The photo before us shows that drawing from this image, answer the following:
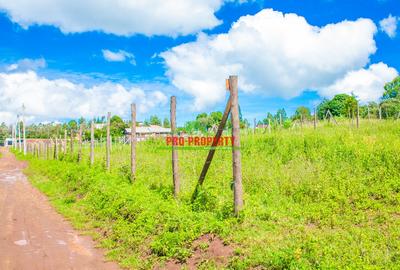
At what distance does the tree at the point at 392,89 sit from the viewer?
1943 inches

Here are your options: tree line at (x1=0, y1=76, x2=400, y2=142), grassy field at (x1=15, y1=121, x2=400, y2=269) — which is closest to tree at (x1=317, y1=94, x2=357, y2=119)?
tree line at (x1=0, y1=76, x2=400, y2=142)

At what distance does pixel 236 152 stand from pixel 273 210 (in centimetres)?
174

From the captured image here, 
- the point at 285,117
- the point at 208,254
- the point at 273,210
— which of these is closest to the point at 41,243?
the point at 208,254

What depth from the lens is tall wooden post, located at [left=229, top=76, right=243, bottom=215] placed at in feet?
21.0

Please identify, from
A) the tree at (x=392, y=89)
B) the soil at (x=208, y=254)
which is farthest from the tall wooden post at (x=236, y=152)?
the tree at (x=392, y=89)

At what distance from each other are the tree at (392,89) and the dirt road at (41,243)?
5176 cm

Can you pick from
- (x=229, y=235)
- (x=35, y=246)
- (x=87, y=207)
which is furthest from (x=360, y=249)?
(x=87, y=207)

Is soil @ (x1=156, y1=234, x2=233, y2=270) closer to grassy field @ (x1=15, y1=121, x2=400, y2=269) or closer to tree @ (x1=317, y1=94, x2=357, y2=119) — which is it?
grassy field @ (x1=15, y1=121, x2=400, y2=269)

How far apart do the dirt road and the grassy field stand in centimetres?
40

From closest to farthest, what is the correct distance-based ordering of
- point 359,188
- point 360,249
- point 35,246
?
point 360,249
point 35,246
point 359,188

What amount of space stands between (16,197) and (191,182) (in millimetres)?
7357

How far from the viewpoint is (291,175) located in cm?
942

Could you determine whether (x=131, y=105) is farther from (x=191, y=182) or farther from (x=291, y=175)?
(x=291, y=175)

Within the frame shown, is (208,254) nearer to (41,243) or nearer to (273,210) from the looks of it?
(273,210)
